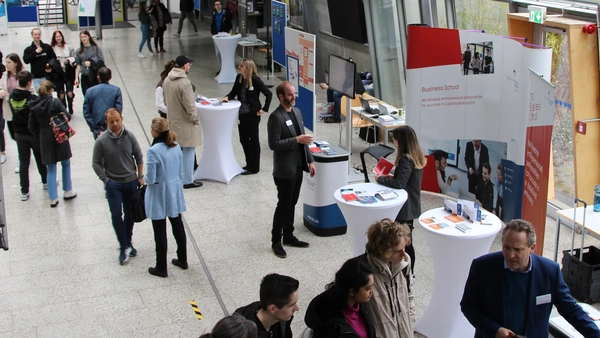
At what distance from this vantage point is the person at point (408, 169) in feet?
17.9

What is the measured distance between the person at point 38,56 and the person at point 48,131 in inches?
117

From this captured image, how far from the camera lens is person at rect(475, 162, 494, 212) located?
7.01m

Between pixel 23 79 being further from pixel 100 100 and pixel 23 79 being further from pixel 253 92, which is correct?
pixel 253 92

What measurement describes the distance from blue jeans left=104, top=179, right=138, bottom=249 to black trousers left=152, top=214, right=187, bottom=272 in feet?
1.51

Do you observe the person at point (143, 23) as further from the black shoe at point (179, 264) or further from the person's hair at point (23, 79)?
the black shoe at point (179, 264)

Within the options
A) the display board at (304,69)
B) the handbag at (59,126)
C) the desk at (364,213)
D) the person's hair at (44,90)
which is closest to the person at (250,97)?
the display board at (304,69)

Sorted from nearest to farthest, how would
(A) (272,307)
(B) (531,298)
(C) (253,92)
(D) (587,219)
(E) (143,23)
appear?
(A) (272,307) → (B) (531,298) → (D) (587,219) → (C) (253,92) → (E) (143,23)

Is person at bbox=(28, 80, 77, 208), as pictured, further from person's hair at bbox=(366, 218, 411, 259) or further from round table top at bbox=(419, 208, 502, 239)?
person's hair at bbox=(366, 218, 411, 259)

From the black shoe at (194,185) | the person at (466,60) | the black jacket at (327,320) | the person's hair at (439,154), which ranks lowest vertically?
the black shoe at (194,185)

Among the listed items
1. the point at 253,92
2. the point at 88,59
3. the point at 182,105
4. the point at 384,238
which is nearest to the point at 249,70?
the point at 253,92

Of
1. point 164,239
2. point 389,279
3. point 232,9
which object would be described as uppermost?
point 232,9

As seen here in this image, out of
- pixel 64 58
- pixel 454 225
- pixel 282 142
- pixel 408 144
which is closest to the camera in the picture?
pixel 454 225

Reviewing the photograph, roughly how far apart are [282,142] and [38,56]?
577cm

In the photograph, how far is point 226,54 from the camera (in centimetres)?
1437
